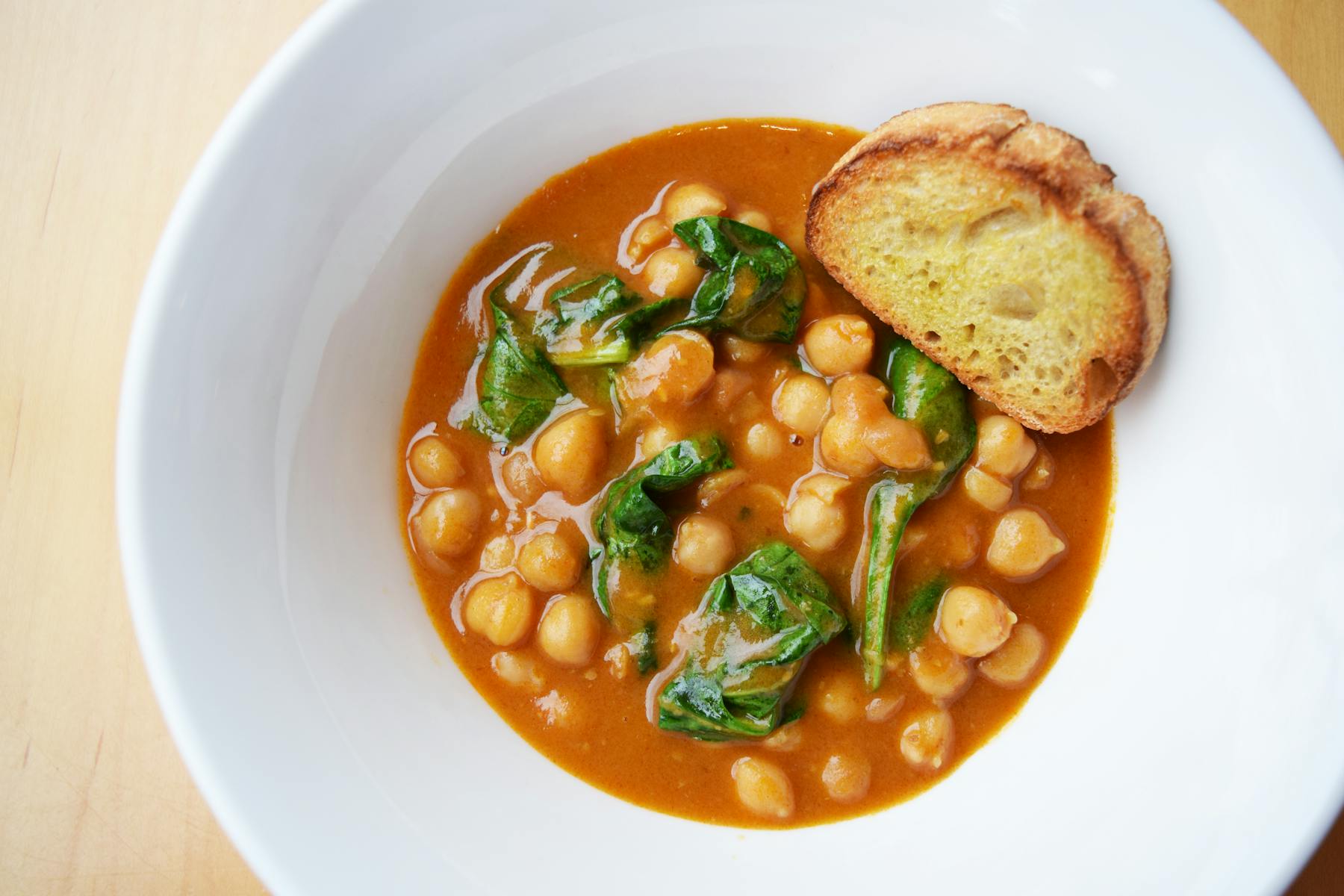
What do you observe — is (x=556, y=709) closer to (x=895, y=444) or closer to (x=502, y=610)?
(x=502, y=610)

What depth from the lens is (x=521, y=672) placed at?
2914mm

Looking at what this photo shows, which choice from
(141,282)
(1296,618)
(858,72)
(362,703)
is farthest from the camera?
(141,282)

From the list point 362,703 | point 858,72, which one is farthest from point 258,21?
point 362,703

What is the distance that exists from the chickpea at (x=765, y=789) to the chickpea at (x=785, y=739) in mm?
54

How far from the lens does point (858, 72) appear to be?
2.88 m

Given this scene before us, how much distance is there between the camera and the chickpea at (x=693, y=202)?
2.93 meters

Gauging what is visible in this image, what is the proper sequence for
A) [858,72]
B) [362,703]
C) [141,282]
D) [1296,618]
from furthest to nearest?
1. [141,282]
2. [858,72]
3. [362,703]
4. [1296,618]

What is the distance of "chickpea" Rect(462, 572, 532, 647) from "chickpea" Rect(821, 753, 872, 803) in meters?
0.96

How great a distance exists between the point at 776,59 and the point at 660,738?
1979mm

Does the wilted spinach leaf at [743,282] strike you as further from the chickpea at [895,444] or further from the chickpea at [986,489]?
the chickpea at [986,489]

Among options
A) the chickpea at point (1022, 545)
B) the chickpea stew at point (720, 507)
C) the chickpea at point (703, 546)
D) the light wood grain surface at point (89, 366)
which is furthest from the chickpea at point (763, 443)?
the light wood grain surface at point (89, 366)

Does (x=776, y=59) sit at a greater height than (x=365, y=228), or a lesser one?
greater

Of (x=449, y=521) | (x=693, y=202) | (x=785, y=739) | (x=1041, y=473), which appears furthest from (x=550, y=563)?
(x=1041, y=473)

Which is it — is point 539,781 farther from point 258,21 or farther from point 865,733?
point 258,21
